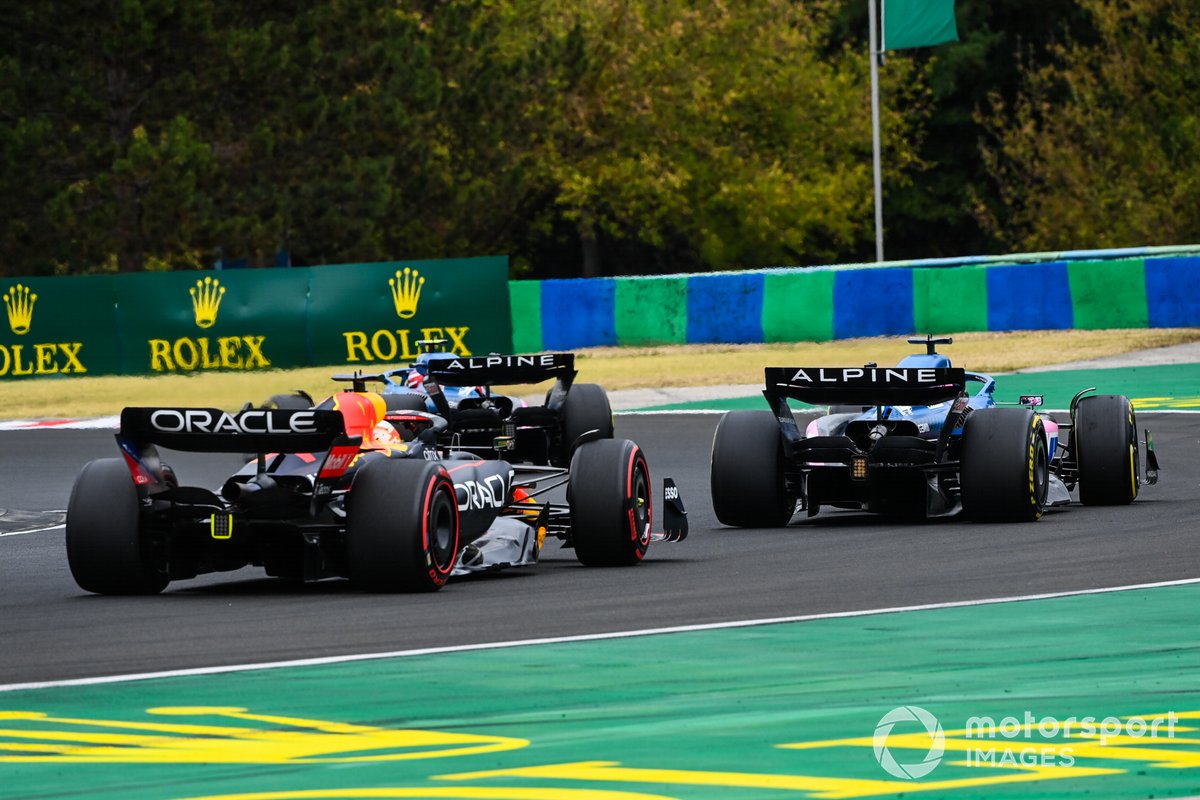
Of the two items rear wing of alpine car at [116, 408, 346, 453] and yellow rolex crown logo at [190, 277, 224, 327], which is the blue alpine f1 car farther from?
yellow rolex crown logo at [190, 277, 224, 327]

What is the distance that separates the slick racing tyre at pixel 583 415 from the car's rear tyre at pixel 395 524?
25.1ft

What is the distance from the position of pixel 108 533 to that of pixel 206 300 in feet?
72.3

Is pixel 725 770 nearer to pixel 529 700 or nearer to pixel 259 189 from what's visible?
pixel 529 700

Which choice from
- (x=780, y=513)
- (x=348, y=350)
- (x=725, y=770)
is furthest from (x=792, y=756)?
(x=348, y=350)

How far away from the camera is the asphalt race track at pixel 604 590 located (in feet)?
34.8

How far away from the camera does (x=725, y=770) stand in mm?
7270

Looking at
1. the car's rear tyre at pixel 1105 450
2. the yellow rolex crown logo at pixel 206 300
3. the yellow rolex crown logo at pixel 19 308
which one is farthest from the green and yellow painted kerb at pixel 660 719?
the yellow rolex crown logo at pixel 19 308

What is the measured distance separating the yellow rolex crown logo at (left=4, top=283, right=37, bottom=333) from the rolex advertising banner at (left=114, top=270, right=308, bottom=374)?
4.54ft

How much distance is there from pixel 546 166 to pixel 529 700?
53218 mm

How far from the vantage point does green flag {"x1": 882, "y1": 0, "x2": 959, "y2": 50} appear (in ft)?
154

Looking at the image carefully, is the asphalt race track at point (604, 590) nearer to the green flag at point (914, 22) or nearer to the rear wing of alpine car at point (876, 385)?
the rear wing of alpine car at point (876, 385)

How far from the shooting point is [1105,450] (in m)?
17.1

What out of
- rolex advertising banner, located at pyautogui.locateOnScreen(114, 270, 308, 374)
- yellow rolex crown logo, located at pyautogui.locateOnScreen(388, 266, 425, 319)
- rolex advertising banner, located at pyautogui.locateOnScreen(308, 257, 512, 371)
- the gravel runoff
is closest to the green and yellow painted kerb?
the gravel runoff

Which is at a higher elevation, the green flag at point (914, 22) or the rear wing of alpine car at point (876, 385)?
the green flag at point (914, 22)
